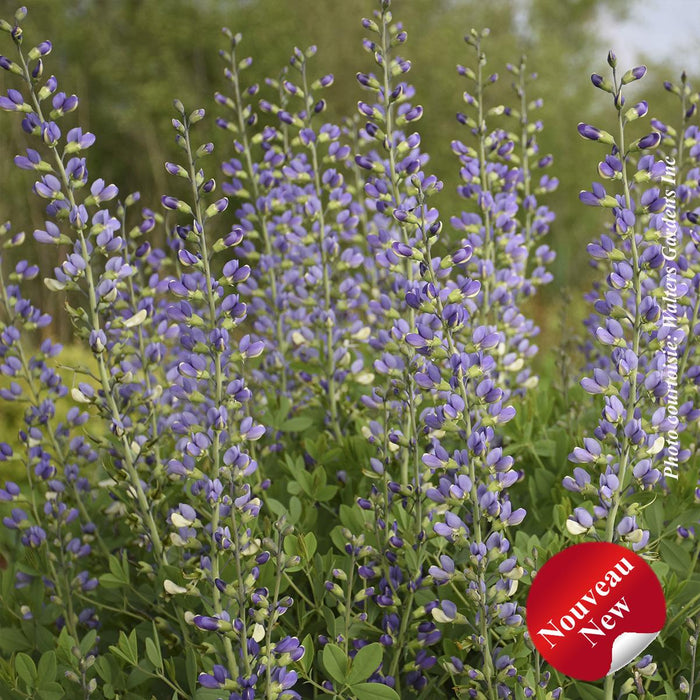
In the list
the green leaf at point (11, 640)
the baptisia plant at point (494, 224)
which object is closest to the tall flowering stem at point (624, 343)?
the baptisia plant at point (494, 224)

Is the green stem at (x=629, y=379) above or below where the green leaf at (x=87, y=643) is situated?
above

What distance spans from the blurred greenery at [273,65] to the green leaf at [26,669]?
12.6m

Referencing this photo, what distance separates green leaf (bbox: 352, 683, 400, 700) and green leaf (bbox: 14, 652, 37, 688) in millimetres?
765

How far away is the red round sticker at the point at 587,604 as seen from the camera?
4.87 ft

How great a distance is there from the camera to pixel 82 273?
71.7 inches

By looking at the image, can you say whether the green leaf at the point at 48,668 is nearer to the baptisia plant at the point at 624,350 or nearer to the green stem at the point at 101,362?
the green stem at the point at 101,362

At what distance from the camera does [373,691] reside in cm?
165

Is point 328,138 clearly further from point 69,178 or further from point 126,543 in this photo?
point 126,543

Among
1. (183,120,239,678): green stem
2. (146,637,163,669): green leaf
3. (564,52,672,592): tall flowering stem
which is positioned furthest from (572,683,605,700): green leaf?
(146,637,163,669): green leaf

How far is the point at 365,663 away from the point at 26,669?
2.61 ft

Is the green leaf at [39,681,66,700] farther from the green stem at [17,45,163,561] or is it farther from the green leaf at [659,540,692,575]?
the green leaf at [659,540,692,575]

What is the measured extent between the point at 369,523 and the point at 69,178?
3.49ft

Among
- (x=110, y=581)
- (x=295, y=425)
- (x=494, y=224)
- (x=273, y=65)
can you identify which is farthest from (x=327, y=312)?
(x=273, y=65)

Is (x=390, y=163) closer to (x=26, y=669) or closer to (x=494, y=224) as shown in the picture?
(x=494, y=224)
